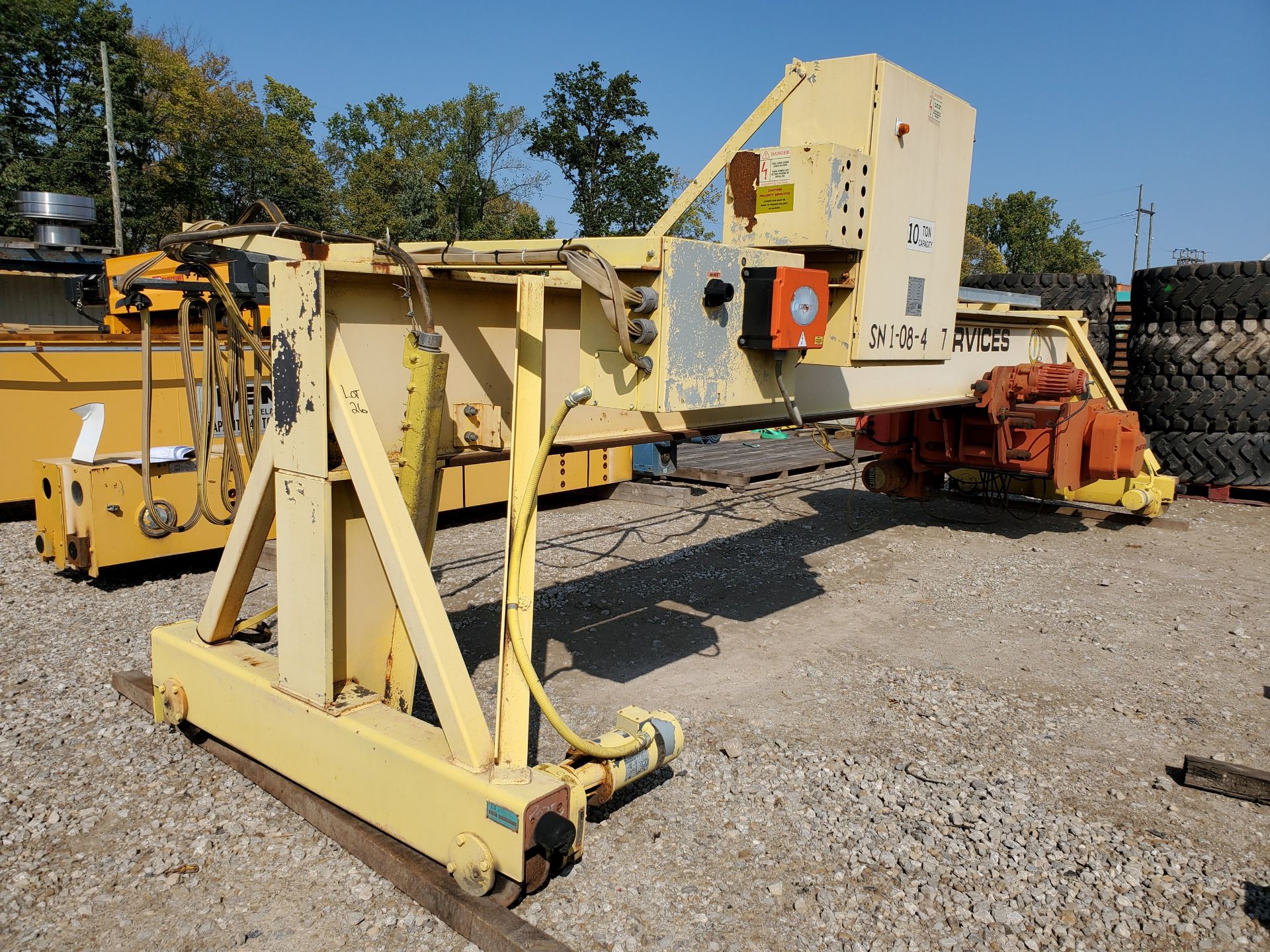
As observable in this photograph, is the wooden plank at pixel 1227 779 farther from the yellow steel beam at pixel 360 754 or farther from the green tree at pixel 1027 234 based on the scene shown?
the green tree at pixel 1027 234

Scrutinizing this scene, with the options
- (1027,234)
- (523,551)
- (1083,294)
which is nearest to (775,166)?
(523,551)

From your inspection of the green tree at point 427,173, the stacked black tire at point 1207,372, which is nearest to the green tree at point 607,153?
the green tree at point 427,173

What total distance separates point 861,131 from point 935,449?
3.80m

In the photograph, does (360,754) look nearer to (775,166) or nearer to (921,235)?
(775,166)

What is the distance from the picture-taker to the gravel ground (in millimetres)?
2385

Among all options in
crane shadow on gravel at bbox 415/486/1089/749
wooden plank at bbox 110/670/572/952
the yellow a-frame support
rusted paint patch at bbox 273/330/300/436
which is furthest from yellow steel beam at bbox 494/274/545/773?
crane shadow on gravel at bbox 415/486/1089/749

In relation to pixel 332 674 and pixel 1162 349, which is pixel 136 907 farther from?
pixel 1162 349

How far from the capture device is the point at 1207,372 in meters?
7.83

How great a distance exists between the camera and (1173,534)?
702cm

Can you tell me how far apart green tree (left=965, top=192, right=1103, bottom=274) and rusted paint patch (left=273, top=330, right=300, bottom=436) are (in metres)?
49.6

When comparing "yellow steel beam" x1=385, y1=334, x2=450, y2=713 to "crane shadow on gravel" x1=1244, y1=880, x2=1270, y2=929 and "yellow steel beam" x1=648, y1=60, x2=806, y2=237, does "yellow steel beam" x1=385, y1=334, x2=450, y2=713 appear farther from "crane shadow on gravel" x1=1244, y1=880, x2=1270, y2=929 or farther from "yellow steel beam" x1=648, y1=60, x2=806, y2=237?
"crane shadow on gravel" x1=1244, y1=880, x2=1270, y2=929

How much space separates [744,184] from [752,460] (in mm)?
6289

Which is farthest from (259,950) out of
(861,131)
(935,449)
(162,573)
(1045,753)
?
(935,449)

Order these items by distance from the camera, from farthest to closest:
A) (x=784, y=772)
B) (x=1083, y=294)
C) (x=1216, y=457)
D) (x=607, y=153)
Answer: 1. (x=607, y=153)
2. (x=1083, y=294)
3. (x=1216, y=457)
4. (x=784, y=772)
